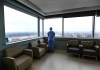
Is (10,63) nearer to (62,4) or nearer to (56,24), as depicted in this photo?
(62,4)

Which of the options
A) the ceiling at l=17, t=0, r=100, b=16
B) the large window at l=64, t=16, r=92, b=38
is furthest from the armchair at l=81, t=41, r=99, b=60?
the ceiling at l=17, t=0, r=100, b=16

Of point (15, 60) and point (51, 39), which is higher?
point (51, 39)

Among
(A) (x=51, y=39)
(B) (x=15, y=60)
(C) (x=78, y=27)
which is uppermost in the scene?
(C) (x=78, y=27)

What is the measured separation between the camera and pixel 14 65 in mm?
2109

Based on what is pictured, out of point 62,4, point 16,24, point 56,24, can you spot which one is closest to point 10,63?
point 16,24

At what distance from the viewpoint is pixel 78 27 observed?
5277 millimetres

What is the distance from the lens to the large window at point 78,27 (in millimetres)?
4992

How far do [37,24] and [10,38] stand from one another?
2669 millimetres

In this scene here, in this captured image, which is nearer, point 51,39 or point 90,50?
point 90,50

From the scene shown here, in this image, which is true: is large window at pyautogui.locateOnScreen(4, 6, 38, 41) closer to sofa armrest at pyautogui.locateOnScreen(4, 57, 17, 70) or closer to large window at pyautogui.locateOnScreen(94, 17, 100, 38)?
sofa armrest at pyautogui.locateOnScreen(4, 57, 17, 70)

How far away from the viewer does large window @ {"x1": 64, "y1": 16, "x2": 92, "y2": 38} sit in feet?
16.4

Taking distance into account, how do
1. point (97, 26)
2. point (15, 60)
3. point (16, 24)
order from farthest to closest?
1. point (97, 26)
2. point (16, 24)
3. point (15, 60)

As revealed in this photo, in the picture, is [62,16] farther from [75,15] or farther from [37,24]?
[37,24]

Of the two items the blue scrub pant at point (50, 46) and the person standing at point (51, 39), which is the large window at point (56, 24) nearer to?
the person standing at point (51, 39)
